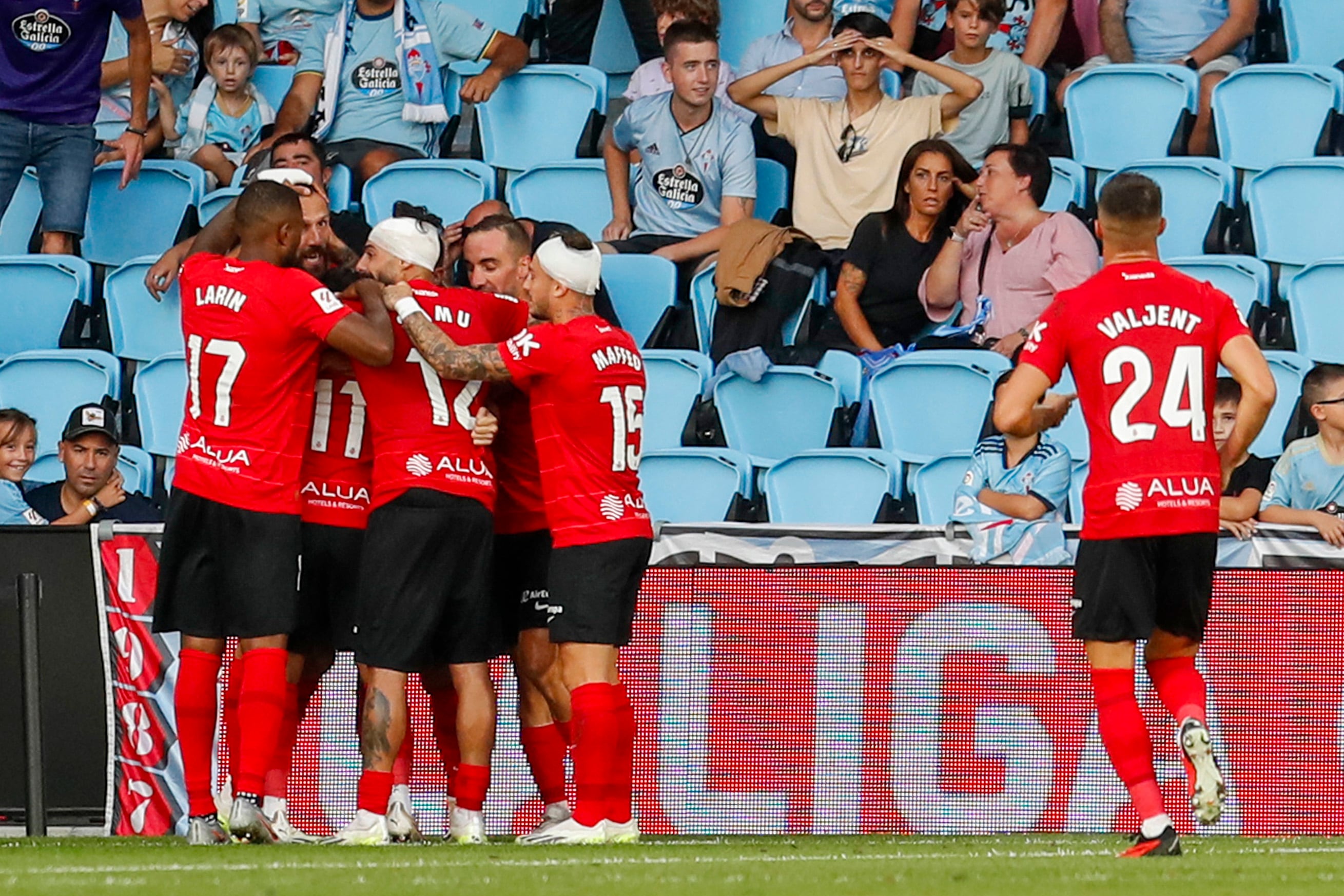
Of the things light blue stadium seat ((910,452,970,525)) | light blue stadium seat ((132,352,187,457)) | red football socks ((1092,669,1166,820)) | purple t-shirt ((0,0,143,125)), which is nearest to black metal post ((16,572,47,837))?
light blue stadium seat ((132,352,187,457))

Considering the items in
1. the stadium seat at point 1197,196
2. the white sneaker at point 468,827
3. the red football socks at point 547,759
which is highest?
the stadium seat at point 1197,196

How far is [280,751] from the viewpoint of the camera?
20.9 ft

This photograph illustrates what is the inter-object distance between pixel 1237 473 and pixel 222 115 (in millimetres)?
6100

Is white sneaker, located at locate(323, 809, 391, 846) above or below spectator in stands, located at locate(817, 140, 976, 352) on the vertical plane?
below

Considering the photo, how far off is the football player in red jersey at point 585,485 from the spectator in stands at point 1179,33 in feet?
17.0

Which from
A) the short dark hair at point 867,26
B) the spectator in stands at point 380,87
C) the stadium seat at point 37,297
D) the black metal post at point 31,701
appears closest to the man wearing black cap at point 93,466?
the stadium seat at point 37,297

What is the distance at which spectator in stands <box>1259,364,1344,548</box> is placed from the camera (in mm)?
8453

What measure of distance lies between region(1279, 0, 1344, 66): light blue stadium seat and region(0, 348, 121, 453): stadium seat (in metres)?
6.66

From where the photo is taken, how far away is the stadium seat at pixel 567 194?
422 inches

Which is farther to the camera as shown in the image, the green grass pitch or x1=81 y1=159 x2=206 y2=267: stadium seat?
x1=81 y1=159 x2=206 y2=267: stadium seat

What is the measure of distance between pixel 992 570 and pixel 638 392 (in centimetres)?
163

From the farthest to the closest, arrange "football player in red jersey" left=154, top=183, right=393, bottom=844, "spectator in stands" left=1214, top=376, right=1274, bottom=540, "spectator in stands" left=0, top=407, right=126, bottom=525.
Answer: "spectator in stands" left=0, top=407, right=126, bottom=525 < "spectator in stands" left=1214, top=376, right=1274, bottom=540 < "football player in red jersey" left=154, top=183, right=393, bottom=844

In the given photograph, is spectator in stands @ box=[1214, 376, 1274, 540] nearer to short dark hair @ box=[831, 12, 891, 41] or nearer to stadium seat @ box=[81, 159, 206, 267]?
short dark hair @ box=[831, 12, 891, 41]

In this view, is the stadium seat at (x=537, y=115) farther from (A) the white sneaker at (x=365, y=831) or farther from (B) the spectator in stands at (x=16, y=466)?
(A) the white sneaker at (x=365, y=831)
